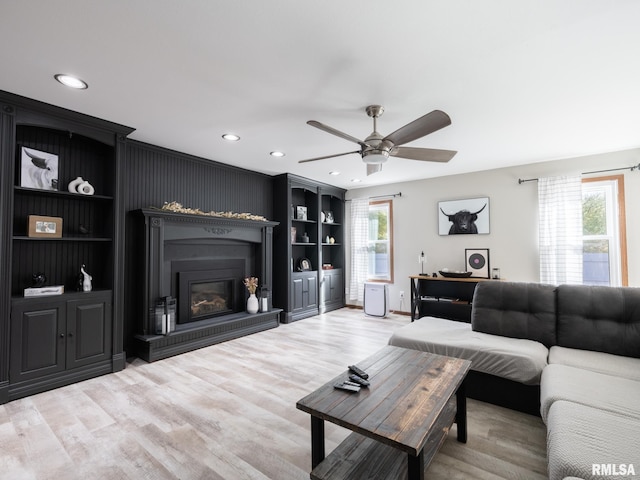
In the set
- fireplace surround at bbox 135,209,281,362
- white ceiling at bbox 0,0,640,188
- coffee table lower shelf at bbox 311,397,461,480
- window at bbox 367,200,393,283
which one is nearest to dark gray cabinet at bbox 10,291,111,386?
fireplace surround at bbox 135,209,281,362

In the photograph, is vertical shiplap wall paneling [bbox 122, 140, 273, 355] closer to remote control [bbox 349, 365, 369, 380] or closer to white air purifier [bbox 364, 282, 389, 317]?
white air purifier [bbox 364, 282, 389, 317]

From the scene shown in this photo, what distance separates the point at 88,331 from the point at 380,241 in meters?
4.87

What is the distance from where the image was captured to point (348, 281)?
6.70 metres

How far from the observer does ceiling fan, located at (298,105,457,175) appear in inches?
83.5

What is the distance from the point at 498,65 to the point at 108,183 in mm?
3796

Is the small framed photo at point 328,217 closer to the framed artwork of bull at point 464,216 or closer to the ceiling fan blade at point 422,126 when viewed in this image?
the framed artwork of bull at point 464,216

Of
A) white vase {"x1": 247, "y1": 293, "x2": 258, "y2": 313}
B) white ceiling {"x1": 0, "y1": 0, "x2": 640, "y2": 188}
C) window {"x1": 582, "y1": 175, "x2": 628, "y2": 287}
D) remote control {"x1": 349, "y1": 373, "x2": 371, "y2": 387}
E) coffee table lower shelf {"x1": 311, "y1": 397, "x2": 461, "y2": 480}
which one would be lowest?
coffee table lower shelf {"x1": 311, "y1": 397, "x2": 461, "y2": 480}

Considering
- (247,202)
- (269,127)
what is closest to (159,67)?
(269,127)

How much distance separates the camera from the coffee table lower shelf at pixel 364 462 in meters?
1.43

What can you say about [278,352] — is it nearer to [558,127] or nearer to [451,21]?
[451,21]

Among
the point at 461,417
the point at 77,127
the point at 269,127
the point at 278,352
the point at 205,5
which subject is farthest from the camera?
the point at 278,352

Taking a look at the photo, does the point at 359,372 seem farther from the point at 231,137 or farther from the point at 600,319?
the point at 231,137

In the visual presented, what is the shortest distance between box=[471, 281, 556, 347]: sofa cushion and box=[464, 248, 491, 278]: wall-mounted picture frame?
6.88 ft

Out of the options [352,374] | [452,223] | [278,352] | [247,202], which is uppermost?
[247,202]
